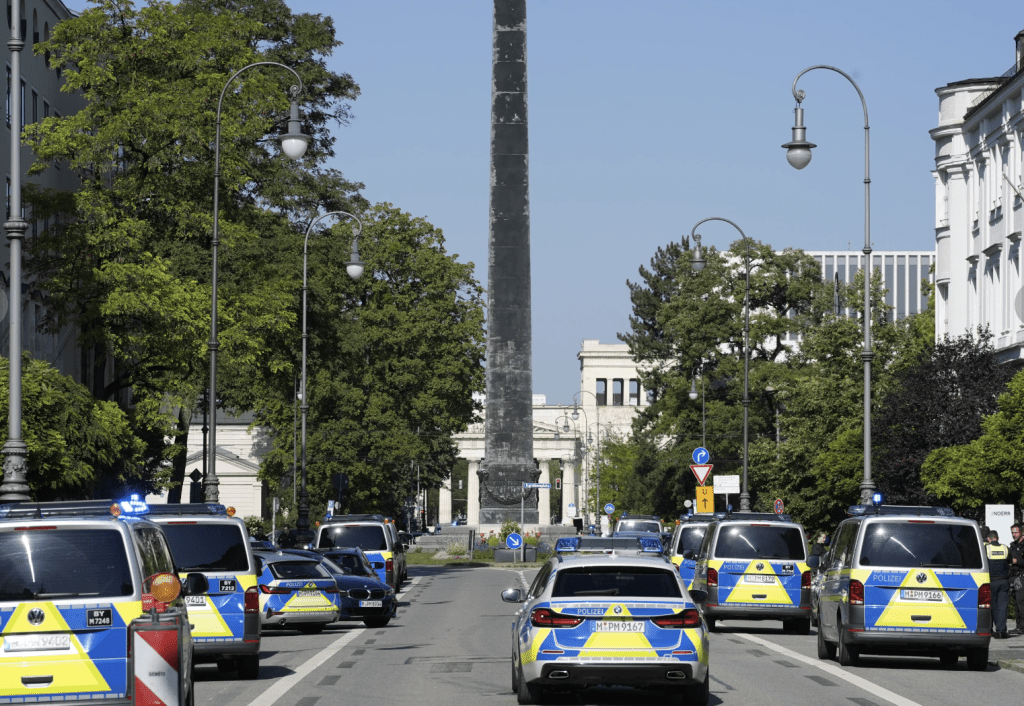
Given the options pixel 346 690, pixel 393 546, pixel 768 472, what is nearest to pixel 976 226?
pixel 768 472

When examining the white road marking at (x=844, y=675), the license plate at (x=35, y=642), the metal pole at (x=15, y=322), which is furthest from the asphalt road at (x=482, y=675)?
the license plate at (x=35, y=642)

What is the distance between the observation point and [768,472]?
205 feet

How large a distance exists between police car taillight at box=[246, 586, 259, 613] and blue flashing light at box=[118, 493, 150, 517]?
4.59 feet

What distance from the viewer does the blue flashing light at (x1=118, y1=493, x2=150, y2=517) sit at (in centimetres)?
1288

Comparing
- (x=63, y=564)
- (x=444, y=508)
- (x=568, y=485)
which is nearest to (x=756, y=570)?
(x=63, y=564)

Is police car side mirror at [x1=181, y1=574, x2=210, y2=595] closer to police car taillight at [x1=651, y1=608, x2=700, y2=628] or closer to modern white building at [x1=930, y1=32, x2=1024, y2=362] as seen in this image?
police car taillight at [x1=651, y1=608, x2=700, y2=628]

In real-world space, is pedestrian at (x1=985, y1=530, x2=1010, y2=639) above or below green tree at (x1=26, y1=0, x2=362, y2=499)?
below

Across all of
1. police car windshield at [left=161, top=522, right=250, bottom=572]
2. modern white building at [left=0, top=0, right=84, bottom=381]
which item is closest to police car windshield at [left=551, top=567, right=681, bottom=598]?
police car windshield at [left=161, top=522, right=250, bottom=572]

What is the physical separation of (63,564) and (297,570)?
15736 mm

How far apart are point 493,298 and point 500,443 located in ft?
18.1

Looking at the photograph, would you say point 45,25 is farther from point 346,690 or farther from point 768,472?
point 346,690

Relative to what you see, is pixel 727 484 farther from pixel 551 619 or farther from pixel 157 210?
pixel 551 619

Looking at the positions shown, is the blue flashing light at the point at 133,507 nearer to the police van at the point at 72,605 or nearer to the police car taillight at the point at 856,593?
the police van at the point at 72,605

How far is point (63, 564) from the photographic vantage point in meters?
10.9
